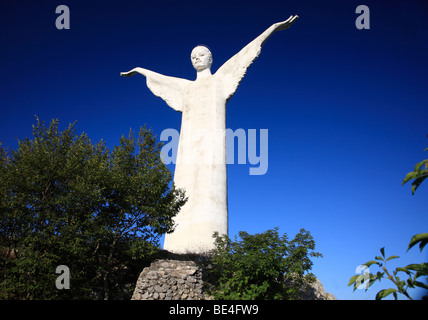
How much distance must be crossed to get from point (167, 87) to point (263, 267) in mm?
14187

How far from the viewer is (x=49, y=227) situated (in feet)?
44.2

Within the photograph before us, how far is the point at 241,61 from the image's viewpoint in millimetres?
21062

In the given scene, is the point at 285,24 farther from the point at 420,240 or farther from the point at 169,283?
the point at 420,240

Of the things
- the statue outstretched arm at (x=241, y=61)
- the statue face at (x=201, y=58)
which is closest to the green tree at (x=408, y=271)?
the statue outstretched arm at (x=241, y=61)

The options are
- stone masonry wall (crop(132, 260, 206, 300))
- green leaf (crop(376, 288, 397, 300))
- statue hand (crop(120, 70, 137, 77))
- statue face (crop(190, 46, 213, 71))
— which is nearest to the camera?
green leaf (crop(376, 288, 397, 300))

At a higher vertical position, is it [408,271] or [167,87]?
[167,87]

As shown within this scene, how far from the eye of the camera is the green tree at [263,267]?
44.3 feet

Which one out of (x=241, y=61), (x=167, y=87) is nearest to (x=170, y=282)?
(x=241, y=61)

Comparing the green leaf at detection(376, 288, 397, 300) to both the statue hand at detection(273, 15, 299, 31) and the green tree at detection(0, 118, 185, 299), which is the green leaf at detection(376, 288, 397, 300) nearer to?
the green tree at detection(0, 118, 185, 299)

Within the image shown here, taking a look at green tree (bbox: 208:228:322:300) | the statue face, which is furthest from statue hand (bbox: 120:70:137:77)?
green tree (bbox: 208:228:322:300)

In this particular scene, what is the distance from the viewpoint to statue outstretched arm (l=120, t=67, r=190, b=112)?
2269cm

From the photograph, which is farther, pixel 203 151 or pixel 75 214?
pixel 203 151
